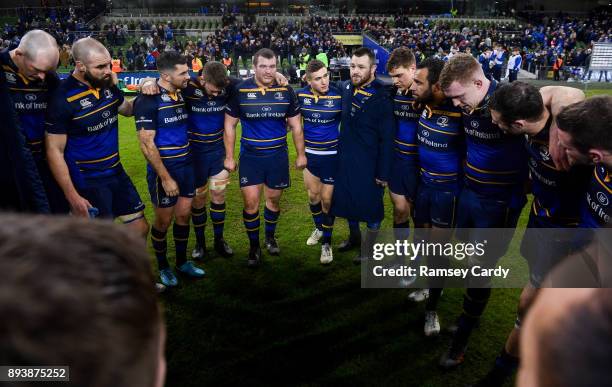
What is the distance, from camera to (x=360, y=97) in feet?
15.8

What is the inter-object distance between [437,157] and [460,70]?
87cm

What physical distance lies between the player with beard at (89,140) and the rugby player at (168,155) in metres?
0.25

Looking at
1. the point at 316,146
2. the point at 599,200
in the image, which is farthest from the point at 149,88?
the point at 599,200

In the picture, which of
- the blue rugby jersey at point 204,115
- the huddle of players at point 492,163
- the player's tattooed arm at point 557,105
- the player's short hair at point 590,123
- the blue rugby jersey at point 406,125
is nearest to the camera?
the player's short hair at point 590,123

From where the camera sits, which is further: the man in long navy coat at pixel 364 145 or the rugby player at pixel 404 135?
the man in long navy coat at pixel 364 145

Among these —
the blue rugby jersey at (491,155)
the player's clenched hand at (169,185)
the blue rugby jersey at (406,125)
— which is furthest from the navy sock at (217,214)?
the blue rugby jersey at (491,155)

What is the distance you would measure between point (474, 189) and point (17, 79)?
4.18 m

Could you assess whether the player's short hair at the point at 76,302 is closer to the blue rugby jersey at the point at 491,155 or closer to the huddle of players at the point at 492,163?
the huddle of players at the point at 492,163

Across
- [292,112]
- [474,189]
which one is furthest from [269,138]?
[474,189]

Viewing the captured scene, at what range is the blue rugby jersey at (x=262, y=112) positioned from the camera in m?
4.99

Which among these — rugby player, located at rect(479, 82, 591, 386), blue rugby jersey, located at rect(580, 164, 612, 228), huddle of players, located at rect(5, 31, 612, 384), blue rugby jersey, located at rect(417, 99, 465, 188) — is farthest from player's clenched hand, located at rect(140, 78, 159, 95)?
blue rugby jersey, located at rect(580, 164, 612, 228)

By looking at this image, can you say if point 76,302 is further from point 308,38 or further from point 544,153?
point 308,38

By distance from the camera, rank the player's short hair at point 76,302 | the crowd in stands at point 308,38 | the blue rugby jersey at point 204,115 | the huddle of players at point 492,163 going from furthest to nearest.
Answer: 1. the crowd in stands at point 308,38
2. the blue rugby jersey at point 204,115
3. the huddle of players at point 492,163
4. the player's short hair at point 76,302

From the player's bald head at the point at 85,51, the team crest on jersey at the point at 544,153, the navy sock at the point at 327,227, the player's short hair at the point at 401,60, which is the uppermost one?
the player's bald head at the point at 85,51
